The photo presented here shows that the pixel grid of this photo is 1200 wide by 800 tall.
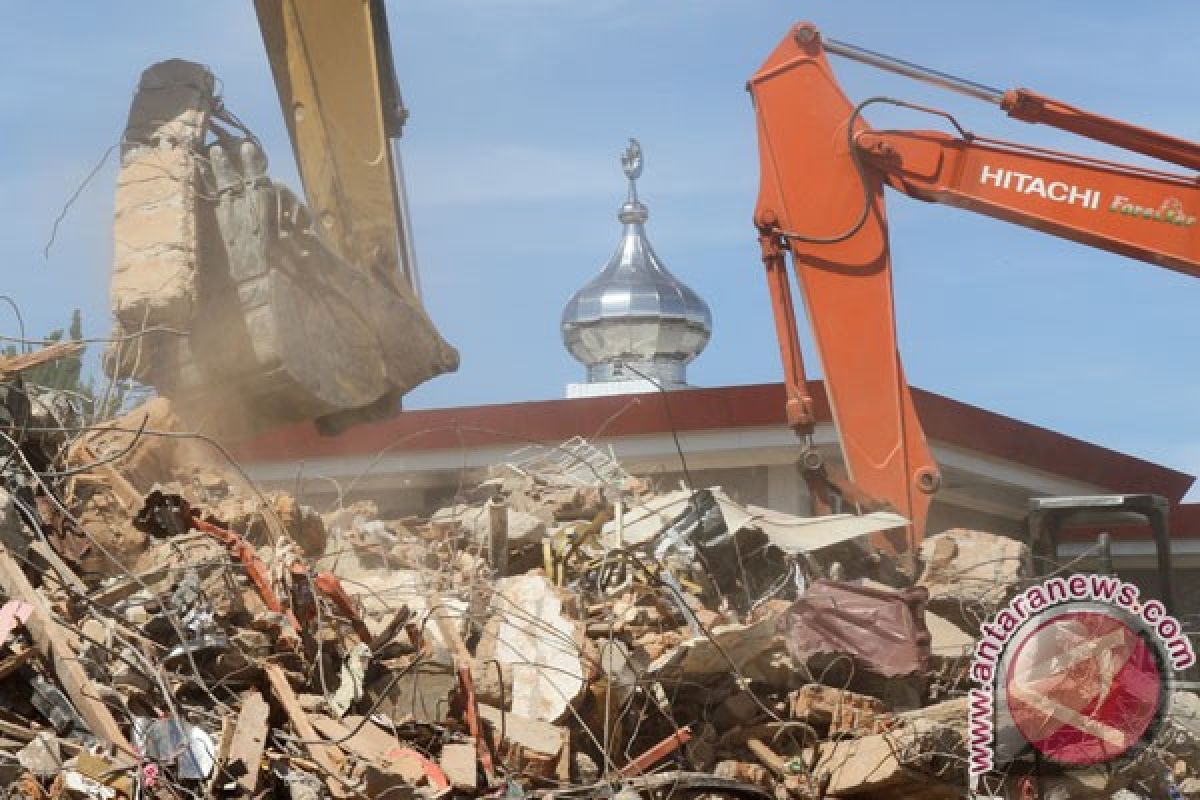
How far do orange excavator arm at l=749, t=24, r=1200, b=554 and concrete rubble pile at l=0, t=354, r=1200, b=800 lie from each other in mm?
1581

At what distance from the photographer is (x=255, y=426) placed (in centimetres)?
1030

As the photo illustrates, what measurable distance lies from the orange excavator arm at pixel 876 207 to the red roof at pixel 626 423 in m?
2.08

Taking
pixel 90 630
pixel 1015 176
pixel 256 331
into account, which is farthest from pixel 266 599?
pixel 1015 176

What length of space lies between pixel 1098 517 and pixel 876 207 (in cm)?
206

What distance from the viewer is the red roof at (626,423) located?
13625 mm

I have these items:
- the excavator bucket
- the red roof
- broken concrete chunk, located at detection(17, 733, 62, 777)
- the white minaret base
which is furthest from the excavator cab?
the white minaret base

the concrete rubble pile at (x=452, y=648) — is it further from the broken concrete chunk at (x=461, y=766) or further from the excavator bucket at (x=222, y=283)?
the excavator bucket at (x=222, y=283)

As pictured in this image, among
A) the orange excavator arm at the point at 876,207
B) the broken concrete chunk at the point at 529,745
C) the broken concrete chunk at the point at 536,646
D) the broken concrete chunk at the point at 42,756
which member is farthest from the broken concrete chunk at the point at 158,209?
the broken concrete chunk at the point at 42,756

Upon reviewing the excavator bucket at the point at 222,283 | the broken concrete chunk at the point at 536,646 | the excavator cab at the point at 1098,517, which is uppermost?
the excavator bucket at the point at 222,283

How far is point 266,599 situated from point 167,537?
74cm

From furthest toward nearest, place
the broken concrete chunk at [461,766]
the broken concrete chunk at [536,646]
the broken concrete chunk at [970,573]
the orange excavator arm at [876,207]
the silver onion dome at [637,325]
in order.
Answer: the silver onion dome at [637,325] → the orange excavator arm at [876,207] → the broken concrete chunk at [970,573] → the broken concrete chunk at [536,646] → the broken concrete chunk at [461,766]

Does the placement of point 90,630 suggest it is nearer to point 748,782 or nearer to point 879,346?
point 748,782

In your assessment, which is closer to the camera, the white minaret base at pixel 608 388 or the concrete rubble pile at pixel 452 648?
the concrete rubble pile at pixel 452 648

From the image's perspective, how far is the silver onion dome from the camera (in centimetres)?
1823
